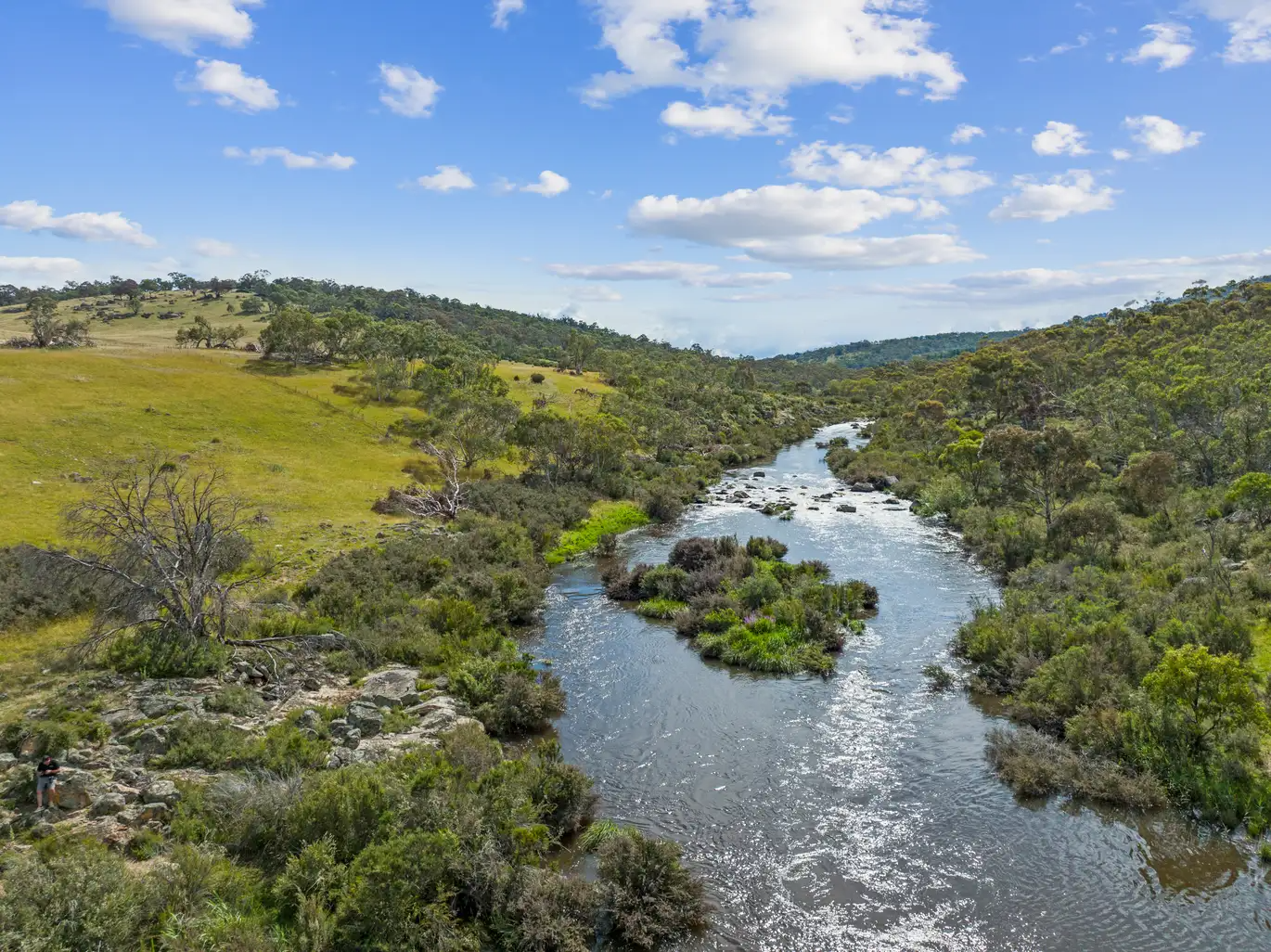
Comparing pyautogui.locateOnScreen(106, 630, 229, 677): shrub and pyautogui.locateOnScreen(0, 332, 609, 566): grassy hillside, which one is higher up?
pyautogui.locateOnScreen(0, 332, 609, 566): grassy hillside

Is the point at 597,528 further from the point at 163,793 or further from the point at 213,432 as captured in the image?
the point at 163,793

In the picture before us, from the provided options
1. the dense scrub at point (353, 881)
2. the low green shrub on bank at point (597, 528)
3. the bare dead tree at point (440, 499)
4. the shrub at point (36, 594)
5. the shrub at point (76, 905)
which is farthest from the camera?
the bare dead tree at point (440, 499)

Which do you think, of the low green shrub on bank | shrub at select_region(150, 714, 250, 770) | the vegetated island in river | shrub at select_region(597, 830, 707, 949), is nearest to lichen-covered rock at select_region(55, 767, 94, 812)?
shrub at select_region(150, 714, 250, 770)

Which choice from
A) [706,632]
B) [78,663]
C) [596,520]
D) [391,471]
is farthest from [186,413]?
[706,632]

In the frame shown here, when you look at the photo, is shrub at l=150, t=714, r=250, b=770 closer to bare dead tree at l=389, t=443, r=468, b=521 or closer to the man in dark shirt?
the man in dark shirt

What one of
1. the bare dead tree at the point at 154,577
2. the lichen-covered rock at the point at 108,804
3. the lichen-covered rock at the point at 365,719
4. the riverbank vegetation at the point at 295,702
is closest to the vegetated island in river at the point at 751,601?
the riverbank vegetation at the point at 295,702

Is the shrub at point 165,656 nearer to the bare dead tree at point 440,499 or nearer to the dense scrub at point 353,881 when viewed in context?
the dense scrub at point 353,881
